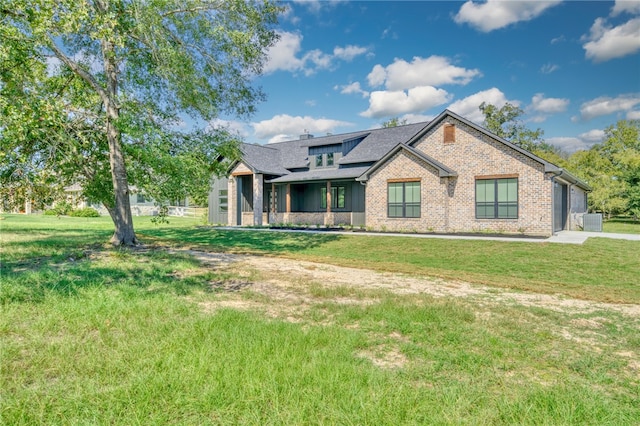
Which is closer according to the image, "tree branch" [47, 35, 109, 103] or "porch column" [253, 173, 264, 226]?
"tree branch" [47, 35, 109, 103]

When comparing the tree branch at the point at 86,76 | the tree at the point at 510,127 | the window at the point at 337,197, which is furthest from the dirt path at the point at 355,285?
the tree at the point at 510,127

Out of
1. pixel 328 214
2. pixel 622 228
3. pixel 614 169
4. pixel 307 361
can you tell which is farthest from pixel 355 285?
pixel 614 169

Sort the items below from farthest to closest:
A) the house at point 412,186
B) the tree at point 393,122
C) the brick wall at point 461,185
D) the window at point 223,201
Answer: the tree at point 393,122, the window at point 223,201, the house at point 412,186, the brick wall at point 461,185

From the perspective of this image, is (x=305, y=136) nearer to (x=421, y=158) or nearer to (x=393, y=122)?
(x=421, y=158)

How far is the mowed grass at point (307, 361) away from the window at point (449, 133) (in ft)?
50.1

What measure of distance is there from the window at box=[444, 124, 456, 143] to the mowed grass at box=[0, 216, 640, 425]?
15.3 meters

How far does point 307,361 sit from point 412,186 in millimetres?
17619

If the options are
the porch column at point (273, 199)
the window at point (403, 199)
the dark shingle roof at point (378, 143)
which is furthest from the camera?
the porch column at point (273, 199)

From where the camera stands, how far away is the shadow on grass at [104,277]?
587cm

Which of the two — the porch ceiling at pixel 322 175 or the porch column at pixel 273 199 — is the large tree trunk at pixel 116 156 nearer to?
the porch ceiling at pixel 322 175

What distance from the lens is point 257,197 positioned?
1011 inches

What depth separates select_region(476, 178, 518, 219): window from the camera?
1786 cm

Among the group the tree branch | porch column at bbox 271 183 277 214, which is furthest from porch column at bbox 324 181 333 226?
the tree branch

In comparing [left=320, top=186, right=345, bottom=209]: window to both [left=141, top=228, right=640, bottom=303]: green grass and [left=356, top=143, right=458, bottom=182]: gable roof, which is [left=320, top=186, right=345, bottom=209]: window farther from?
[left=141, top=228, right=640, bottom=303]: green grass
